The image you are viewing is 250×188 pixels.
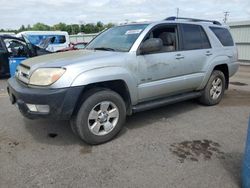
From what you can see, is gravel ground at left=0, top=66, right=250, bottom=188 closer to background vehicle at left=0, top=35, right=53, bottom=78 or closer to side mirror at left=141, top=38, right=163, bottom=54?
side mirror at left=141, top=38, right=163, bottom=54

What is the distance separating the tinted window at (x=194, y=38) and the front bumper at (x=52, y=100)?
8.45 ft

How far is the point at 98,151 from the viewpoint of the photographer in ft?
12.5

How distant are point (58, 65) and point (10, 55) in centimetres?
759

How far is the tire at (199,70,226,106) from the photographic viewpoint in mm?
5844

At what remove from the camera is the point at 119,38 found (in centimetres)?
477

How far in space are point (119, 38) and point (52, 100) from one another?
73.6 inches

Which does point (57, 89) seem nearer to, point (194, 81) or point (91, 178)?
point (91, 178)

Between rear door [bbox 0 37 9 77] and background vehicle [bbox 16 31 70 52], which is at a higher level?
background vehicle [bbox 16 31 70 52]

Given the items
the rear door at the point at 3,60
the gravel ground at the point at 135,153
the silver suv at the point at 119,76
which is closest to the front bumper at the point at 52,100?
the silver suv at the point at 119,76

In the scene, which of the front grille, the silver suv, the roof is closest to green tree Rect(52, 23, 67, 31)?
the roof

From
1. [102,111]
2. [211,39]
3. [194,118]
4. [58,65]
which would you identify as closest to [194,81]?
[194,118]

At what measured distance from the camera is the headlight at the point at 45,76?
3557 millimetres

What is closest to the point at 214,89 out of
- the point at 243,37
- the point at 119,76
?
the point at 119,76

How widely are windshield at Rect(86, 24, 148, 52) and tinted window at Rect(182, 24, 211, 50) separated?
3.28 feet
